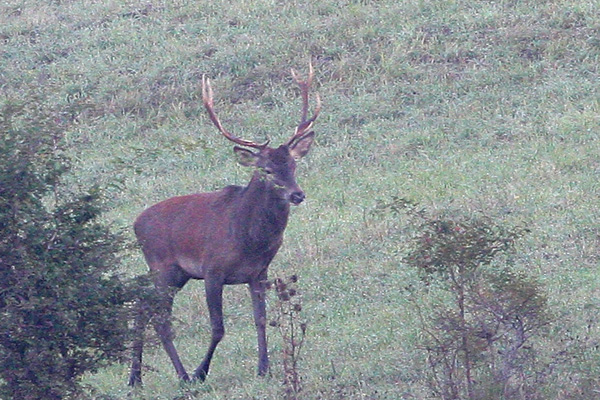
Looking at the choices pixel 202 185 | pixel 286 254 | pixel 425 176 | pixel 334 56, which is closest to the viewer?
pixel 286 254

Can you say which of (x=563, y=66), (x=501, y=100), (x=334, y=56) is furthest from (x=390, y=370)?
(x=334, y=56)

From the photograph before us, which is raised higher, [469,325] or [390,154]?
[390,154]

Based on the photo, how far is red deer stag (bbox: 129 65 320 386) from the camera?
340 inches

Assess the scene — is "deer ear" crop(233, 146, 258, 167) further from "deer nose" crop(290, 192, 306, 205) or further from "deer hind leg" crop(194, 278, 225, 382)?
"deer hind leg" crop(194, 278, 225, 382)

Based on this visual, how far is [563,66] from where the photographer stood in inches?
699

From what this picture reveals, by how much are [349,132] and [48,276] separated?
11086 millimetres

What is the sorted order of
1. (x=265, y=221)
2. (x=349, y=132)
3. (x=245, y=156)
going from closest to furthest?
(x=265, y=221) → (x=245, y=156) → (x=349, y=132)

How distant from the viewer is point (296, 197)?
28.0 ft

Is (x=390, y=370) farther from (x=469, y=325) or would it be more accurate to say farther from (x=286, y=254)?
(x=286, y=254)

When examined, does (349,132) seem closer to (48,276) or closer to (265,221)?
(265,221)

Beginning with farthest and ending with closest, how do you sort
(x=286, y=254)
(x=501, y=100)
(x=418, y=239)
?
1. (x=501, y=100)
2. (x=286, y=254)
3. (x=418, y=239)

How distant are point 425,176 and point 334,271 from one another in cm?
331

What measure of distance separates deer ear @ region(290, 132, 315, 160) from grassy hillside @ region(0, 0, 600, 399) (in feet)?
3.87

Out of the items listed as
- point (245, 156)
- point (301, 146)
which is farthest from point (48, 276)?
point (301, 146)
